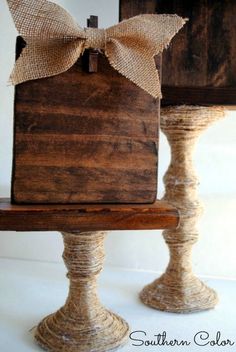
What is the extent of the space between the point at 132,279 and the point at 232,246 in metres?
0.27

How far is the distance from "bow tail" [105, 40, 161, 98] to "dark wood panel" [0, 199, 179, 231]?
0.16m

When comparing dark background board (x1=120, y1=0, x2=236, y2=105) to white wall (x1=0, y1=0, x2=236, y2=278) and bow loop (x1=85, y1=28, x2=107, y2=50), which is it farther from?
white wall (x1=0, y1=0, x2=236, y2=278)

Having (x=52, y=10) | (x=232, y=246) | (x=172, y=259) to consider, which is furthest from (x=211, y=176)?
(x=52, y=10)

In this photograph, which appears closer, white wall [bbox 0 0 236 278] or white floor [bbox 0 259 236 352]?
white floor [bbox 0 259 236 352]

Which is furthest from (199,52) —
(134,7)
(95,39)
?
(95,39)

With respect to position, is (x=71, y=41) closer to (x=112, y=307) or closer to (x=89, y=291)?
(x=89, y=291)

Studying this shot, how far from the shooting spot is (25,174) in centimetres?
61

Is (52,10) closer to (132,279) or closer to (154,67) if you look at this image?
(154,67)

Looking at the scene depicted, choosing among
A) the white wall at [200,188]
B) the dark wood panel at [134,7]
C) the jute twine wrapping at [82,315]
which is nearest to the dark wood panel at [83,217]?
the jute twine wrapping at [82,315]

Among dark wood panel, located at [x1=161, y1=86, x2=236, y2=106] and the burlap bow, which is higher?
the burlap bow

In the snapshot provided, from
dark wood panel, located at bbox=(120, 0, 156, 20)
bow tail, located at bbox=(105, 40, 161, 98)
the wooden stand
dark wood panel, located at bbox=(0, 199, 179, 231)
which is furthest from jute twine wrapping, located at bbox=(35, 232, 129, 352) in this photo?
dark wood panel, located at bbox=(120, 0, 156, 20)

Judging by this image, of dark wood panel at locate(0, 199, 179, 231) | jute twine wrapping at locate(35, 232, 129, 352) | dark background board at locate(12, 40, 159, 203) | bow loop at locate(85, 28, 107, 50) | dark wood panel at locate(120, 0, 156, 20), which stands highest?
dark wood panel at locate(120, 0, 156, 20)

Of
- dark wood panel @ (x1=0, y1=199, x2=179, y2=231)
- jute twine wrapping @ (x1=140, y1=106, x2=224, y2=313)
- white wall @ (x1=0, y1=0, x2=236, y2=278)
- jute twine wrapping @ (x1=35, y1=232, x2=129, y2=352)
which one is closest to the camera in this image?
dark wood panel @ (x1=0, y1=199, x2=179, y2=231)

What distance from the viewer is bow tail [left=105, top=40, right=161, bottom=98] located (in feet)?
1.99
